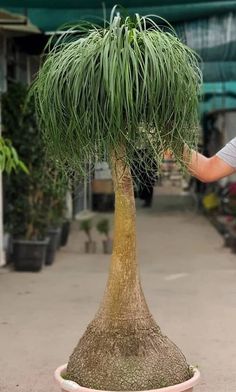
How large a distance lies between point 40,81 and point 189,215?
41.5 feet

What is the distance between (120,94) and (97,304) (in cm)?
409

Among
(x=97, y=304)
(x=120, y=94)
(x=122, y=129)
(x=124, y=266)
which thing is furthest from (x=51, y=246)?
(x=120, y=94)

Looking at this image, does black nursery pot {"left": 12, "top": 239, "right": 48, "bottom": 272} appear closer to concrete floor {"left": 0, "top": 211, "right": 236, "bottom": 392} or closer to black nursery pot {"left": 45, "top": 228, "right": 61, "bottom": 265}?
concrete floor {"left": 0, "top": 211, "right": 236, "bottom": 392}

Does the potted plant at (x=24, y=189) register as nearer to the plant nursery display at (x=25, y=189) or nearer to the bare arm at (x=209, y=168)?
the plant nursery display at (x=25, y=189)

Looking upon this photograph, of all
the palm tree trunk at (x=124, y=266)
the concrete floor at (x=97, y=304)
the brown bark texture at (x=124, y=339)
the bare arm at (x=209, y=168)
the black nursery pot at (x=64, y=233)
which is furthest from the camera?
the black nursery pot at (x=64, y=233)

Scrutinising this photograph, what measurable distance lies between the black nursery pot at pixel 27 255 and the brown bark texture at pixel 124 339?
4.94 meters

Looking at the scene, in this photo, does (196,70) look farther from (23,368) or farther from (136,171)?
(23,368)

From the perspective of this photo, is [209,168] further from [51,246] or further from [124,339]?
[51,246]

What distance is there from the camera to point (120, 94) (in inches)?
125

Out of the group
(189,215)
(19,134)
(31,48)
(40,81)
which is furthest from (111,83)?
(189,215)

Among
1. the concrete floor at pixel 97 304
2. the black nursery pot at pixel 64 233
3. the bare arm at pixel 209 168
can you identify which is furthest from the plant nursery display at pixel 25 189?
the bare arm at pixel 209 168

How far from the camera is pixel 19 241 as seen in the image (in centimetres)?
855

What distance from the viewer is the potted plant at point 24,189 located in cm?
846

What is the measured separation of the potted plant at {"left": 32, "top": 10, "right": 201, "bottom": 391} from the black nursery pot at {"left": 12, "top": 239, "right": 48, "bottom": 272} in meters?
4.86
